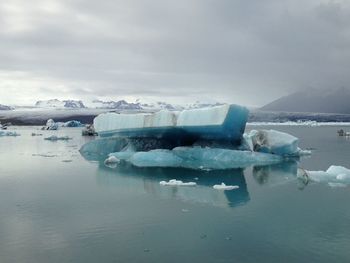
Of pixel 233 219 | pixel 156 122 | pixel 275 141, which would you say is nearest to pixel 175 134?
pixel 156 122

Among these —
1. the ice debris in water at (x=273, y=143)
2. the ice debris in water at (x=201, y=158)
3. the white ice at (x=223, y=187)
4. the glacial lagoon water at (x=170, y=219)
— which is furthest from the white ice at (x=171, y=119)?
the white ice at (x=223, y=187)

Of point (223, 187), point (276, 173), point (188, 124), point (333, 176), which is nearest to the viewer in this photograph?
point (223, 187)

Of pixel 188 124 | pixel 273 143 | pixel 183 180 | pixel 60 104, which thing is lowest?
pixel 60 104

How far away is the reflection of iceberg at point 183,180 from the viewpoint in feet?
30.3

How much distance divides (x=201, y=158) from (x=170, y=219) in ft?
25.8

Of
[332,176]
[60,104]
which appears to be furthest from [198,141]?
[60,104]

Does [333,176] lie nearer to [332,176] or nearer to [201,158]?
[332,176]

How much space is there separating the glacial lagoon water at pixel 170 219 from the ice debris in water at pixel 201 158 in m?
2.08

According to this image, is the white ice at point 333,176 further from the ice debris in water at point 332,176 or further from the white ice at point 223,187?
the white ice at point 223,187

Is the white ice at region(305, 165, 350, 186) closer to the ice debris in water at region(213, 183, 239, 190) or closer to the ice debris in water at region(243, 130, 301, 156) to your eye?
the ice debris in water at region(213, 183, 239, 190)

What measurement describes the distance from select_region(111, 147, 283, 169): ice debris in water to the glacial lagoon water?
208cm

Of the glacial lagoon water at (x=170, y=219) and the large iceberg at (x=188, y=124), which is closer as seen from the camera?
the glacial lagoon water at (x=170, y=219)

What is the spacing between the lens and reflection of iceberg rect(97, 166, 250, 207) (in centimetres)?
923

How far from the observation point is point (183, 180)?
1155cm
